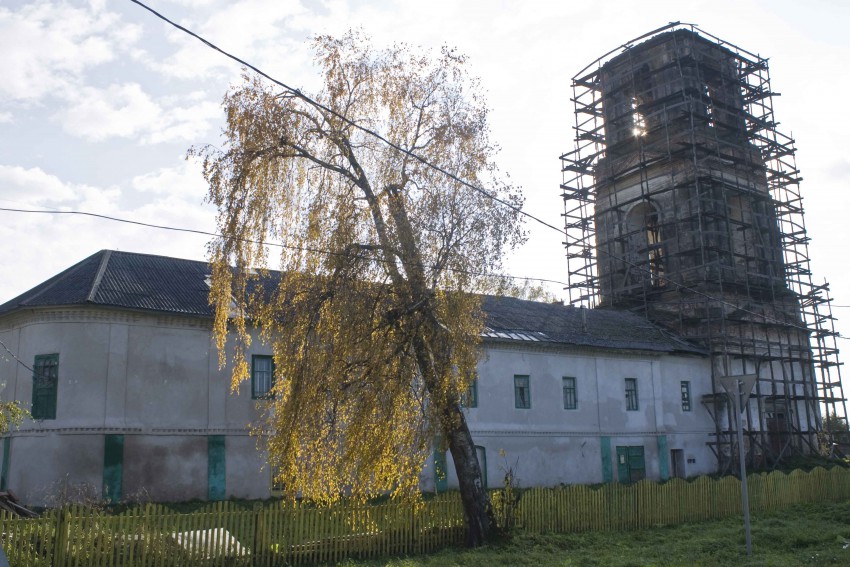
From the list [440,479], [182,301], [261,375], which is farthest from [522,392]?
[182,301]

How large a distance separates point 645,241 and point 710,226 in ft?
Answer: 10.6

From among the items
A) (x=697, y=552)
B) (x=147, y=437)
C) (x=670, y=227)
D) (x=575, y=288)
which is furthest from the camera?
(x=575, y=288)

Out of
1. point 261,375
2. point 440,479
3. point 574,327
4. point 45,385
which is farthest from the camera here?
point 574,327

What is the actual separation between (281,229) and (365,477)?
4709 mm

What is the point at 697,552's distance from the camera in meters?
15.4

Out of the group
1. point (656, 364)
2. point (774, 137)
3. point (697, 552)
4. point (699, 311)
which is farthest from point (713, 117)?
point (697, 552)

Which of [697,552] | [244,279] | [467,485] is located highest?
[244,279]

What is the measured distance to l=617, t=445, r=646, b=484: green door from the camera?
3190cm

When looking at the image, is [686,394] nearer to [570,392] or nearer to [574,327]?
[574,327]

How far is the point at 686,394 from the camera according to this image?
3506cm

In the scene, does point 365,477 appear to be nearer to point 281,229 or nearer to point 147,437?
point 281,229

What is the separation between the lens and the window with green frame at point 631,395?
33.0 m

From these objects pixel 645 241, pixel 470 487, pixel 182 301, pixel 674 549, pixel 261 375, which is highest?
pixel 645 241

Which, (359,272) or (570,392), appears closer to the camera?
(359,272)
